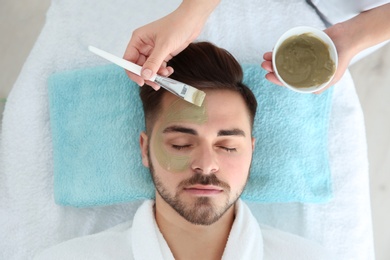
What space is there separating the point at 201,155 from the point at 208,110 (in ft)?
0.37

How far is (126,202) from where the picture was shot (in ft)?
4.19

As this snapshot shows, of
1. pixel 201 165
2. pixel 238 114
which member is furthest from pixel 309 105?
pixel 201 165

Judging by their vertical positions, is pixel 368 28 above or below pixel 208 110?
above

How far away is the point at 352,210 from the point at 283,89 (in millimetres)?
412

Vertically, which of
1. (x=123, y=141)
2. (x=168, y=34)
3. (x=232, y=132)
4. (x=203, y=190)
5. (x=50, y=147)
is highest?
(x=168, y=34)

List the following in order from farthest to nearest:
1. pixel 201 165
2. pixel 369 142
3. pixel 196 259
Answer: pixel 369 142 < pixel 196 259 < pixel 201 165

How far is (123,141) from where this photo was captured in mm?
1206

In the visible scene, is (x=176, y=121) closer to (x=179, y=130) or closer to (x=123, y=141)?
(x=179, y=130)

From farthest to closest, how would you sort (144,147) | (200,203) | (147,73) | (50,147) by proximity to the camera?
1. (50,147)
2. (144,147)
3. (200,203)
4. (147,73)

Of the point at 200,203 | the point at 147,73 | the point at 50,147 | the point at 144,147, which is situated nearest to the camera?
the point at 147,73

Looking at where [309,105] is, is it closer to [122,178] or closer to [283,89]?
[283,89]

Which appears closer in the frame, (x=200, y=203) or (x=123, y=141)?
(x=200, y=203)

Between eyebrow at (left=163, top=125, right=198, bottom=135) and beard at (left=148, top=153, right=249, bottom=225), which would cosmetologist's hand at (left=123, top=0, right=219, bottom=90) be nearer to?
eyebrow at (left=163, top=125, right=198, bottom=135)

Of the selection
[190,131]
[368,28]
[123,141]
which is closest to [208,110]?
[190,131]
